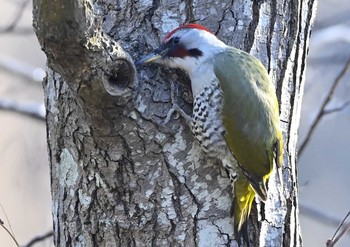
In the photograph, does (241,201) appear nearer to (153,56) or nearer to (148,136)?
(148,136)

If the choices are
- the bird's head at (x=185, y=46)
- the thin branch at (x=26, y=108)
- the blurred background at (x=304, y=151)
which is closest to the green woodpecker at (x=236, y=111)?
the bird's head at (x=185, y=46)

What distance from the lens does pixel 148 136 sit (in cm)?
255

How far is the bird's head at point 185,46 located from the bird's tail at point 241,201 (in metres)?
0.47

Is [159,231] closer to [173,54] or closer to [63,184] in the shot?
[63,184]

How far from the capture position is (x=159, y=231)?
101 inches

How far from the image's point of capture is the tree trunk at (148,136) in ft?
8.08

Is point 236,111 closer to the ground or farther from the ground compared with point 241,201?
farther from the ground

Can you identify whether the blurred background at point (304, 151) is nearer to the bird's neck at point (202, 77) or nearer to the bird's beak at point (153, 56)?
the bird's neck at point (202, 77)

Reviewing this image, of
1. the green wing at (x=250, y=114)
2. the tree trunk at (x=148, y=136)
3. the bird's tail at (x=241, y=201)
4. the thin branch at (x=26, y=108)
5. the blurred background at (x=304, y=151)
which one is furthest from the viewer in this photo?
the blurred background at (x=304, y=151)

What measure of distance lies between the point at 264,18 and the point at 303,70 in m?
0.26

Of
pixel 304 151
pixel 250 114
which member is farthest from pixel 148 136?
pixel 304 151

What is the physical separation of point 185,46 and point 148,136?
1.55 feet

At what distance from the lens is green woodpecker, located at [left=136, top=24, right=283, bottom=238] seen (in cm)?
267

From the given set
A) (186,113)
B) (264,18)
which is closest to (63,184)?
(186,113)
